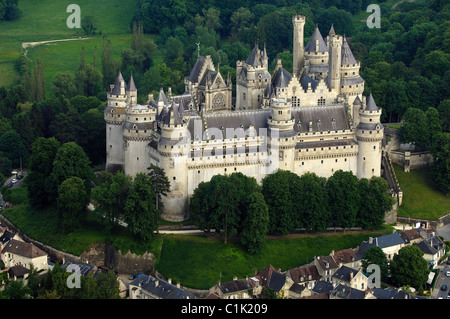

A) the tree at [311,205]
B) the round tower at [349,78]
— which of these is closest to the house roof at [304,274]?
the tree at [311,205]

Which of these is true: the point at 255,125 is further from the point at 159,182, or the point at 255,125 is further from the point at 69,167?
the point at 69,167

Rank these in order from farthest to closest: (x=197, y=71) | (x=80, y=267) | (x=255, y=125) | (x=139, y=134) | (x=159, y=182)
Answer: (x=197, y=71) < (x=255, y=125) < (x=139, y=134) < (x=159, y=182) < (x=80, y=267)

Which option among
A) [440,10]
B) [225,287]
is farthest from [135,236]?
[440,10]

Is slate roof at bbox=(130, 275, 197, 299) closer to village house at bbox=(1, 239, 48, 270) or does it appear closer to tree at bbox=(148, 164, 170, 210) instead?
tree at bbox=(148, 164, 170, 210)

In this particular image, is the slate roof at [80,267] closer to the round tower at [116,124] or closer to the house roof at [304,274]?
the round tower at [116,124]

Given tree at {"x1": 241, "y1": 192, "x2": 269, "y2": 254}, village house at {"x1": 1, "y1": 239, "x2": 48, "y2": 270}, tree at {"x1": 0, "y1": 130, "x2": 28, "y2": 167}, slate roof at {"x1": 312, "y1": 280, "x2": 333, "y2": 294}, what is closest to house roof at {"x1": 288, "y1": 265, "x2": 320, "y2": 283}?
slate roof at {"x1": 312, "y1": 280, "x2": 333, "y2": 294}

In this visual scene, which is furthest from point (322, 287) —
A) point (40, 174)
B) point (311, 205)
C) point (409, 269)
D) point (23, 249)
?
point (40, 174)

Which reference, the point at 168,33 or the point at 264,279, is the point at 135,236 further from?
the point at 168,33
